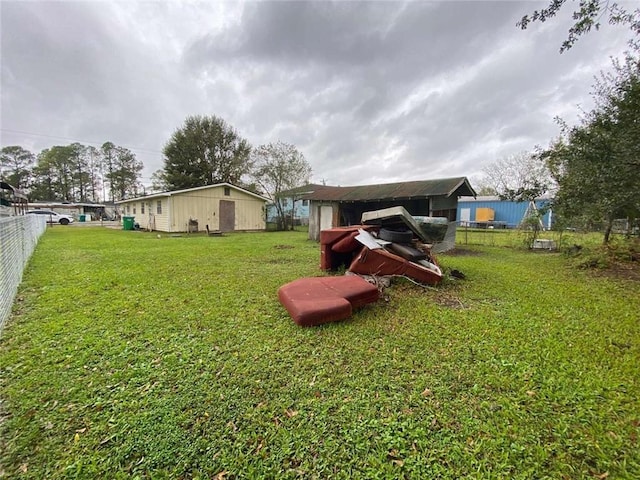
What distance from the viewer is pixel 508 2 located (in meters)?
5.66

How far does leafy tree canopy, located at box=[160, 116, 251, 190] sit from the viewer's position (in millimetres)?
25312

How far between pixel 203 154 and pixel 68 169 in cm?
3415

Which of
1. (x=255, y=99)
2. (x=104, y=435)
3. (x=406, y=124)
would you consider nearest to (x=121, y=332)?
→ (x=104, y=435)

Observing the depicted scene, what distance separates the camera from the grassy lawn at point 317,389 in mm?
1381

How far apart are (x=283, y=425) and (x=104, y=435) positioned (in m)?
1.02

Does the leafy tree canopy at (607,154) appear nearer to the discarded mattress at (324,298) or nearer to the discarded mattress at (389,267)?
the discarded mattress at (389,267)

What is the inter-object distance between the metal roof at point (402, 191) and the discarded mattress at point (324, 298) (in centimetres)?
699

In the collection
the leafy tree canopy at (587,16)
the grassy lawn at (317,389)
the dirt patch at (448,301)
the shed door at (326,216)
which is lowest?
the grassy lawn at (317,389)

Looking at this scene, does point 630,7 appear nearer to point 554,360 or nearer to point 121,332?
point 554,360

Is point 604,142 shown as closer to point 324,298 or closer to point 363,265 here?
point 363,265

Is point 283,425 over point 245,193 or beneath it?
beneath

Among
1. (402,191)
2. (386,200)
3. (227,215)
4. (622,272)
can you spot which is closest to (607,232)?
(622,272)

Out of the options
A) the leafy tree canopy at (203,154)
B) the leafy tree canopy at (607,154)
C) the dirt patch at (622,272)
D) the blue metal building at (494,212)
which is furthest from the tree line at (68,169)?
the dirt patch at (622,272)

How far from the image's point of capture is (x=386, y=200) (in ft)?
35.6
